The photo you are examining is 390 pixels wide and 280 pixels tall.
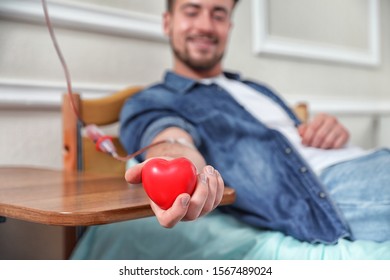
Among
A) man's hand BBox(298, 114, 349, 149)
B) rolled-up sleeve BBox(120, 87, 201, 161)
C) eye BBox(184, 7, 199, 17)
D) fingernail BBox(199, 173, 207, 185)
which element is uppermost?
eye BBox(184, 7, 199, 17)

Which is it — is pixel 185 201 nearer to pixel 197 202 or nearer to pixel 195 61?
pixel 197 202

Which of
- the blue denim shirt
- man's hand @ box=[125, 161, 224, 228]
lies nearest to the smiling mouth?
the blue denim shirt

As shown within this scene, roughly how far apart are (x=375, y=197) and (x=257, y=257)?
0.82ft

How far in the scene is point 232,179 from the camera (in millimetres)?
999

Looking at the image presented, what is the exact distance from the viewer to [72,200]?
635 mm

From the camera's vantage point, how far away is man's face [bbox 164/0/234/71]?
122cm

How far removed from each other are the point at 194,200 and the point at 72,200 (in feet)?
0.61

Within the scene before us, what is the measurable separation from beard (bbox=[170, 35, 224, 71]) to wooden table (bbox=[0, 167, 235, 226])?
0.47 metres

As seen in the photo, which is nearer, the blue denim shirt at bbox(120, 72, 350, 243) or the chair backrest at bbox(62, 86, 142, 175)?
the blue denim shirt at bbox(120, 72, 350, 243)

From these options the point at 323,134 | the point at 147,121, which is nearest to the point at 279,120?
the point at 323,134

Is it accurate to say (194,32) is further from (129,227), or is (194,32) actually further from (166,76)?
(129,227)

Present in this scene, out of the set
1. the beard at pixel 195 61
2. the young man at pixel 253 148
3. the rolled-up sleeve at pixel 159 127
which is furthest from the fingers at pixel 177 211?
the beard at pixel 195 61

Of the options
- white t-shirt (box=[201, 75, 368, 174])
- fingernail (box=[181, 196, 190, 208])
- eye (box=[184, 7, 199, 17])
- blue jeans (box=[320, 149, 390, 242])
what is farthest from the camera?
eye (box=[184, 7, 199, 17])

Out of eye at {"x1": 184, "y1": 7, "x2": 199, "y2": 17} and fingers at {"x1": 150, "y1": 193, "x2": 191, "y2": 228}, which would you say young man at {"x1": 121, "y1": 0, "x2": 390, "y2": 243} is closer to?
eye at {"x1": 184, "y1": 7, "x2": 199, "y2": 17}
